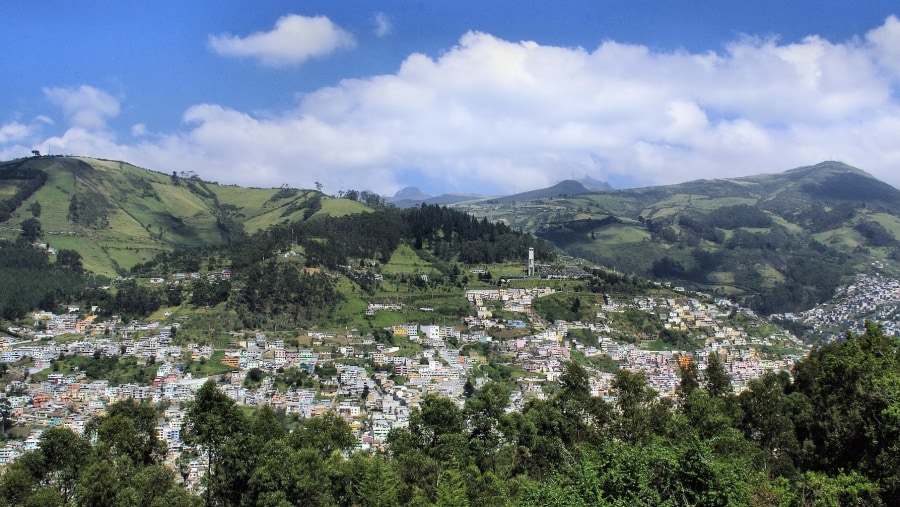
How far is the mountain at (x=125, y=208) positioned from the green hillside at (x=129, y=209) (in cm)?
15

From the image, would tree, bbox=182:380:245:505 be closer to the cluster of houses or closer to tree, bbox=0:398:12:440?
tree, bbox=0:398:12:440

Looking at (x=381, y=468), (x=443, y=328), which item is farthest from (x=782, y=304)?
(x=381, y=468)

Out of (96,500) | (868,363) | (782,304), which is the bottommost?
(782,304)

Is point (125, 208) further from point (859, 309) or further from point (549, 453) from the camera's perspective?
point (859, 309)

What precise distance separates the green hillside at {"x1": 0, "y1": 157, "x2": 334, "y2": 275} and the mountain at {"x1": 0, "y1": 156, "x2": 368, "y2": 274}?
0.48ft

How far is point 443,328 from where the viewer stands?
260 feet

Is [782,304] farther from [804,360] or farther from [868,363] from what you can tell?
[868,363]

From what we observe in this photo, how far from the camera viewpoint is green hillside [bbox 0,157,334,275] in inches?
4464

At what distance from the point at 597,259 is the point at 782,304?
46526 mm

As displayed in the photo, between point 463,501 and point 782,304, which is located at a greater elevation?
point 463,501

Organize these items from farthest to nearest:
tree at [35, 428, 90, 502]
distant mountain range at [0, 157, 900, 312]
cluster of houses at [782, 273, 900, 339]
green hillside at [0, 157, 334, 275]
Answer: distant mountain range at [0, 157, 900, 312]
green hillside at [0, 157, 334, 275]
cluster of houses at [782, 273, 900, 339]
tree at [35, 428, 90, 502]

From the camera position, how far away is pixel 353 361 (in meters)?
66.7

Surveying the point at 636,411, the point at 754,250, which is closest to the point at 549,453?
the point at 636,411

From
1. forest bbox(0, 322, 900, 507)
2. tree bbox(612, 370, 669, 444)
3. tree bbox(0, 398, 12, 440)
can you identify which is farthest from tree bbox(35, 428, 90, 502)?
tree bbox(0, 398, 12, 440)
